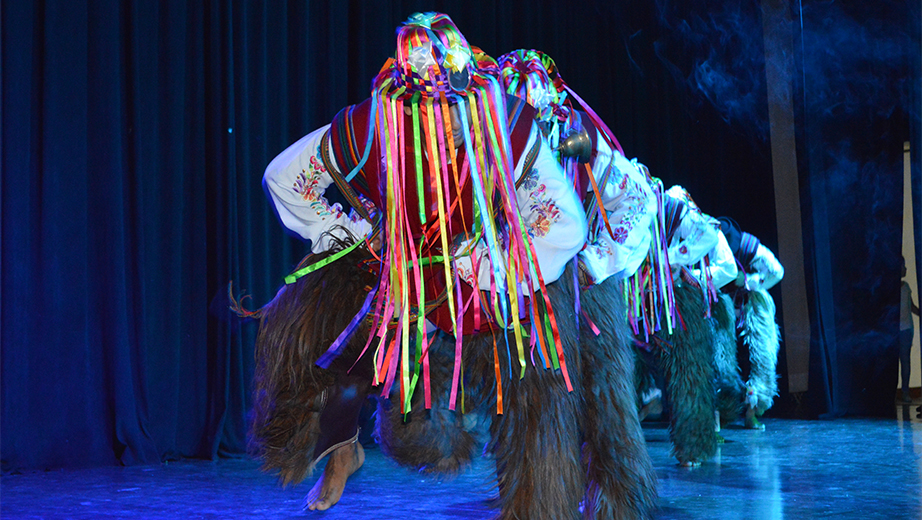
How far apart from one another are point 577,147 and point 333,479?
102 cm

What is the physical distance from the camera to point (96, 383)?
335 cm

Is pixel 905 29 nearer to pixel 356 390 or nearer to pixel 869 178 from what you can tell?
pixel 869 178

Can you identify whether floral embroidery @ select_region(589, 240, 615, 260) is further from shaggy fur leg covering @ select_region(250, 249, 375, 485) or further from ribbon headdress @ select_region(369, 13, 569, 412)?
shaggy fur leg covering @ select_region(250, 249, 375, 485)

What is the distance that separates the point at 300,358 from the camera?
179 centimetres

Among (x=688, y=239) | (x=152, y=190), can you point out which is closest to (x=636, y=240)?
(x=688, y=239)

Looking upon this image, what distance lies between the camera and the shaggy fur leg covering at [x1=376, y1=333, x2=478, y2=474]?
6.48ft

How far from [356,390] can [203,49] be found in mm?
2355

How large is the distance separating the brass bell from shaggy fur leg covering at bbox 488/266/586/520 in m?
0.46

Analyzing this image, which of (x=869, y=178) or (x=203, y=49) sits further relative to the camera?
(x=869, y=178)

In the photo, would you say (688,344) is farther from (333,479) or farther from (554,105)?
(333,479)

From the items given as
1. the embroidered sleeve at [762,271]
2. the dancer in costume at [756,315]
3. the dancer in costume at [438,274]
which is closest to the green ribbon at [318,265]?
the dancer in costume at [438,274]

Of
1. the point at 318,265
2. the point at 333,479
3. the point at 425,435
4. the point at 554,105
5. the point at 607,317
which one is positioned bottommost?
the point at 333,479

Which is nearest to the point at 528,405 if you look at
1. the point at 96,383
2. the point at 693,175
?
the point at 96,383

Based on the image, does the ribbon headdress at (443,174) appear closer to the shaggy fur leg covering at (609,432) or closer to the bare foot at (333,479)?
the shaggy fur leg covering at (609,432)
